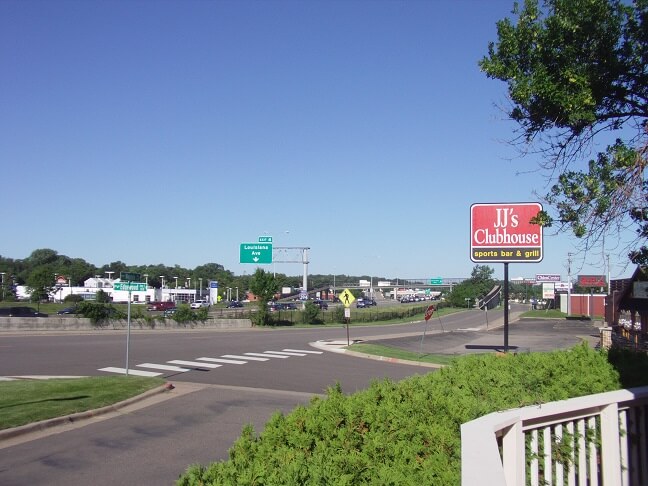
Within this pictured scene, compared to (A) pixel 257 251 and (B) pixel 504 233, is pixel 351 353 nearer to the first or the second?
(B) pixel 504 233

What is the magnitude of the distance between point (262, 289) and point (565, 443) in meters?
46.9

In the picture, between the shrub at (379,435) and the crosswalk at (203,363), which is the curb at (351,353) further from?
the shrub at (379,435)

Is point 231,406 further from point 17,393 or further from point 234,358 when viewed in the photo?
point 234,358

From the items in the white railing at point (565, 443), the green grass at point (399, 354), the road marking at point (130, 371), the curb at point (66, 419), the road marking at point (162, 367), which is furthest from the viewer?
the green grass at point (399, 354)

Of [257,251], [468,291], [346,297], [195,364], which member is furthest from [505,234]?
[468,291]

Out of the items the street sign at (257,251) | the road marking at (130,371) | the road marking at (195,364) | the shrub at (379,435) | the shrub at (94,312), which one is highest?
the street sign at (257,251)

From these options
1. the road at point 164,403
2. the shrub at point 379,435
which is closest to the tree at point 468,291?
the road at point 164,403

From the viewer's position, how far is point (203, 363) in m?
22.8

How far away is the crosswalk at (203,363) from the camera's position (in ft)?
66.3

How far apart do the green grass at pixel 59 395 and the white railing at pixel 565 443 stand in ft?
30.1

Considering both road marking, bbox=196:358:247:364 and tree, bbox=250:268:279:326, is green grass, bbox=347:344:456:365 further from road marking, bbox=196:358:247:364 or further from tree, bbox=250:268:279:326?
tree, bbox=250:268:279:326

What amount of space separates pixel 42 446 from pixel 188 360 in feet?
46.0

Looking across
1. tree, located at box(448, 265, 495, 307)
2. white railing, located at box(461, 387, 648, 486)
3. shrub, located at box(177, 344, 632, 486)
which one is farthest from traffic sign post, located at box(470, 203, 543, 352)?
tree, located at box(448, 265, 495, 307)

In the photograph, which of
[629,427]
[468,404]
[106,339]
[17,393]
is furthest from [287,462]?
[106,339]
